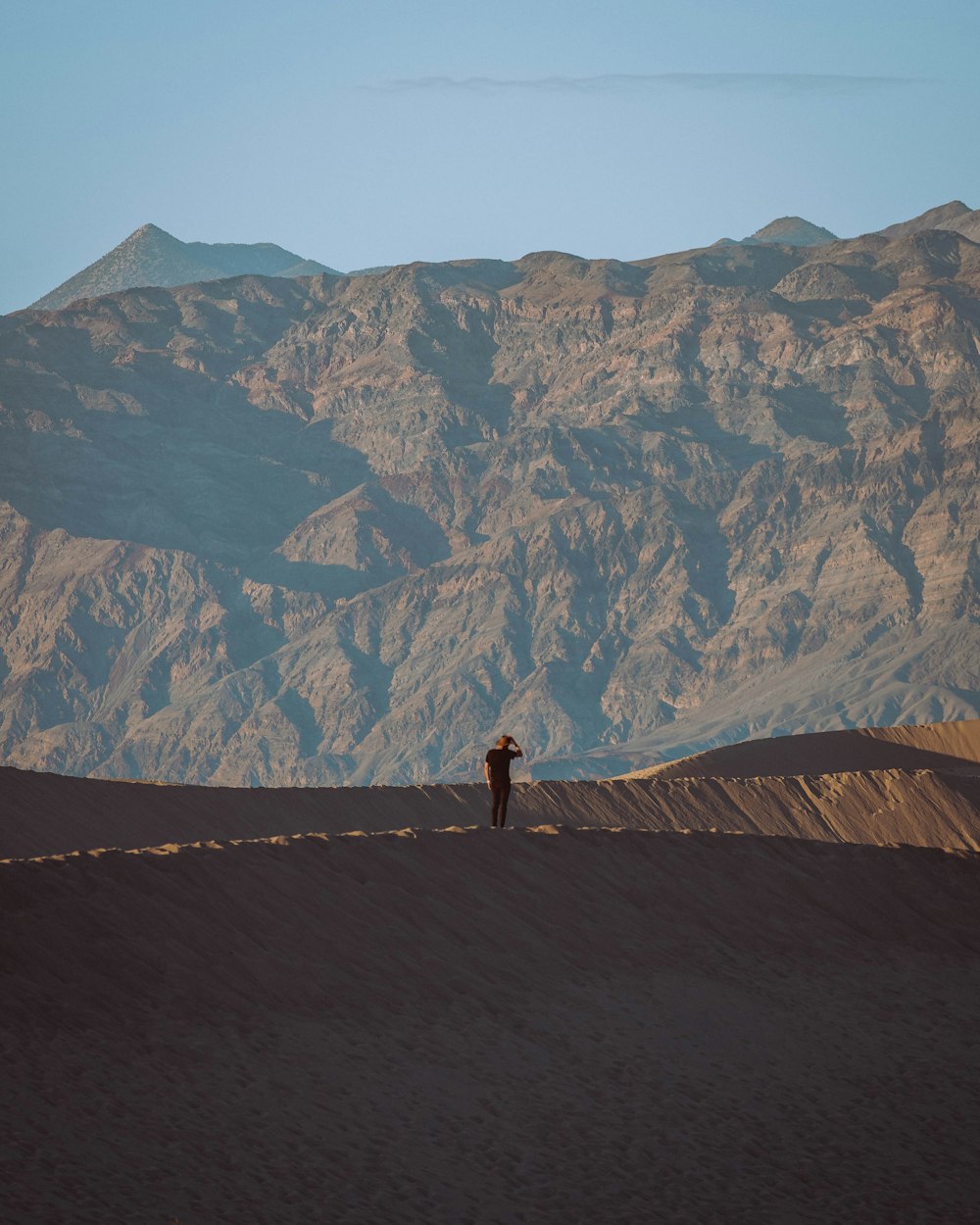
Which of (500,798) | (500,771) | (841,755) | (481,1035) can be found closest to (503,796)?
(500,798)

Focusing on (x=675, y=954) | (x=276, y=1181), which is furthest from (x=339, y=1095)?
(x=675, y=954)

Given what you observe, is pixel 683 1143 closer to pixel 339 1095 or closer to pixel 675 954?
pixel 339 1095

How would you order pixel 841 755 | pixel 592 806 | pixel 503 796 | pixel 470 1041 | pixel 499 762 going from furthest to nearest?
pixel 841 755
pixel 592 806
pixel 503 796
pixel 499 762
pixel 470 1041

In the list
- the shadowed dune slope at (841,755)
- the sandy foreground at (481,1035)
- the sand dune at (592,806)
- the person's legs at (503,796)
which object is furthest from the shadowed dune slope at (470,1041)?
the shadowed dune slope at (841,755)

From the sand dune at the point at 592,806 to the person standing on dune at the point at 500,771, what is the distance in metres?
8.93

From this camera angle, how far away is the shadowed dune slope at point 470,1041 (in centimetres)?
1545

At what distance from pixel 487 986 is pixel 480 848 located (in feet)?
11.9

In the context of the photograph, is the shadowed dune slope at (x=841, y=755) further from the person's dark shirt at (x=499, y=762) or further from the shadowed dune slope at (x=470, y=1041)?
the shadowed dune slope at (x=470, y=1041)

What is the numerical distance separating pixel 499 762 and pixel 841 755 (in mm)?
41114

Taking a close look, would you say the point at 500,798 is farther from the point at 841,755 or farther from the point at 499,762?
the point at 841,755

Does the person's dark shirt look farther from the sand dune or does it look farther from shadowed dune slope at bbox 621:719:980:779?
shadowed dune slope at bbox 621:719:980:779

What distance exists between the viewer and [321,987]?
1958 centimetres

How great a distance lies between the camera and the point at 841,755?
65438 millimetres

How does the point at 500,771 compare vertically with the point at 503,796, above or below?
above
